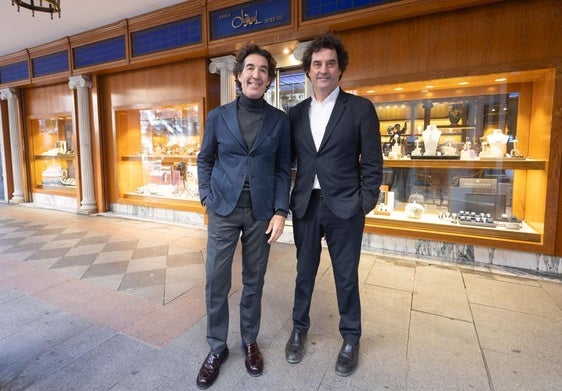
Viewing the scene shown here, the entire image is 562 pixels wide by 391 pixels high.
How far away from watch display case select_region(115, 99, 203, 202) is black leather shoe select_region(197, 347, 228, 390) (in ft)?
12.7

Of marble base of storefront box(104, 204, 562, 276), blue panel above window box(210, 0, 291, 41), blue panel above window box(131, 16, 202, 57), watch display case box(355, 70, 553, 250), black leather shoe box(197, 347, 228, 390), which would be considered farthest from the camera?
blue panel above window box(131, 16, 202, 57)

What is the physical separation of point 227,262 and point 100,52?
17.3ft

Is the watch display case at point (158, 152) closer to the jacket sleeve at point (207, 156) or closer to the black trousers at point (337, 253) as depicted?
the jacket sleeve at point (207, 156)

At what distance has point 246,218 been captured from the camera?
→ 5.63 feet

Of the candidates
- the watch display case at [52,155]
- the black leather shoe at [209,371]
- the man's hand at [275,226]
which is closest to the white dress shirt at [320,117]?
the man's hand at [275,226]

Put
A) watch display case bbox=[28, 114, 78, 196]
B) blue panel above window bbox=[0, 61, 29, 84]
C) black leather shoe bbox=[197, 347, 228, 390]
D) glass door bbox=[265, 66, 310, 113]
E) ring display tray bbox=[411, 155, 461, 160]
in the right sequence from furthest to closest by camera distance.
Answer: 1. watch display case bbox=[28, 114, 78, 196]
2. blue panel above window bbox=[0, 61, 29, 84]
3. glass door bbox=[265, 66, 310, 113]
4. ring display tray bbox=[411, 155, 461, 160]
5. black leather shoe bbox=[197, 347, 228, 390]

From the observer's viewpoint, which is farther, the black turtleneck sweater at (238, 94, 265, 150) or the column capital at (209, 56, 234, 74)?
the column capital at (209, 56, 234, 74)

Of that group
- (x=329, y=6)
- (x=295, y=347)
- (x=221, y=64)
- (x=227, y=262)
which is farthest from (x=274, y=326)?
(x=221, y=64)

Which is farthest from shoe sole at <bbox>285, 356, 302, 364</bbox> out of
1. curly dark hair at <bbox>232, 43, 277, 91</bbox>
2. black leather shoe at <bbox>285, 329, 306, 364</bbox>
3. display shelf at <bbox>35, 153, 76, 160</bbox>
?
display shelf at <bbox>35, 153, 76, 160</bbox>

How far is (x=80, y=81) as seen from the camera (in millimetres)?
5684

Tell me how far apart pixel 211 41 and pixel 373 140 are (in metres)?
3.42

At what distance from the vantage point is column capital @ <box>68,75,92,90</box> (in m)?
5.66

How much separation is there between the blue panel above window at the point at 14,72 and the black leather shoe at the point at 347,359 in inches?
306

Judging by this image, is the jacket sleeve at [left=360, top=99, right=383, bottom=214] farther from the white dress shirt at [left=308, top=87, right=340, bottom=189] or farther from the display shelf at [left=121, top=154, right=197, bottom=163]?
the display shelf at [left=121, top=154, right=197, bottom=163]
